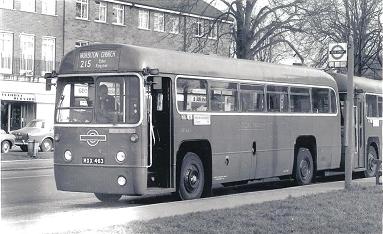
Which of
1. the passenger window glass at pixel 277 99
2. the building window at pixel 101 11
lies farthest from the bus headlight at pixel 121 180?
the building window at pixel 101 11

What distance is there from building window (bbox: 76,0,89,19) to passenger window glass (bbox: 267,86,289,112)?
33.3 metres

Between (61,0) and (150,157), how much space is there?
3579 cm

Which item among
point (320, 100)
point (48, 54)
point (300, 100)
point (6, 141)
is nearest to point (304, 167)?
point (300, 100)

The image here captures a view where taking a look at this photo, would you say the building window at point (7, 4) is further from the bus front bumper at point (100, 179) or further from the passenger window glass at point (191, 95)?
the bus front bumper at point (100, 179)

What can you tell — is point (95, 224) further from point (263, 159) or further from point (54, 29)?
point (54, 29)

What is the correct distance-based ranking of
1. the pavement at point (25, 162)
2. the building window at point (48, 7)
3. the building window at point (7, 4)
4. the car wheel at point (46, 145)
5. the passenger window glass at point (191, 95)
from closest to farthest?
the passenger window glass at point (191, 95) < the pavement at point (25, 162) < the car wheel at point (46, 145) < the building window at point (7, 4) < the building window at point (48, 7)

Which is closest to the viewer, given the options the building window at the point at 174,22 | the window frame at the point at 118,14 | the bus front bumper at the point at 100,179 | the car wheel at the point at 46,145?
the bus front bumper at the point at 100,179

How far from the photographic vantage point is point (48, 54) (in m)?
45.8

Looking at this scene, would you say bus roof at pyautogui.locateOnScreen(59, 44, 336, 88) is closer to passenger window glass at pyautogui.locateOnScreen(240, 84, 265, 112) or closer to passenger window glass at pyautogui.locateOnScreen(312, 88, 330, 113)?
passenger window glass at pyautogui.locateOnScreen(240, 84, 265, 112)

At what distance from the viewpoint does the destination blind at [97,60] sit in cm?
1265

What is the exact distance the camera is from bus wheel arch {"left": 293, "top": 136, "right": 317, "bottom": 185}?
1742 cm

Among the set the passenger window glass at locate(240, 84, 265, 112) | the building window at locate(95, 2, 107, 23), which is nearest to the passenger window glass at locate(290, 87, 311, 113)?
the passenger window glass at locate(240, 84, 265, 112)

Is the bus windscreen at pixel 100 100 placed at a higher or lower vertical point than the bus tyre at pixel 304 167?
higher

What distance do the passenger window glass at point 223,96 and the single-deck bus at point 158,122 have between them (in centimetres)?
2
